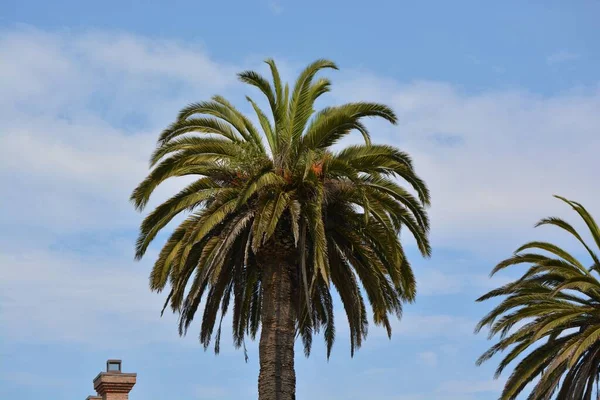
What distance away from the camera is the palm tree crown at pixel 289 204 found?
26.9 m

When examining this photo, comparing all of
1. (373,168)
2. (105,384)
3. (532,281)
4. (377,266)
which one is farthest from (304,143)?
(532,281)

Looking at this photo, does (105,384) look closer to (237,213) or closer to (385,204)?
(237,213)

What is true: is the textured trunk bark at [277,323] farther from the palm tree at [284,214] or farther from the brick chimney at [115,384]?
the brick chimney at [115,384]

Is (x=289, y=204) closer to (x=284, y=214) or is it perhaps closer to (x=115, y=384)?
(x=284, y=214)

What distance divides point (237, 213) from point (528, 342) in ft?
38.7

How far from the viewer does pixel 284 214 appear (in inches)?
1074

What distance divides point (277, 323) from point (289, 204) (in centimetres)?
300

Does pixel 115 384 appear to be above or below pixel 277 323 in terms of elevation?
below

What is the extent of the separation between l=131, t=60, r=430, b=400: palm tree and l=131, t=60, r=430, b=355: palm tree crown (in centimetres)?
3

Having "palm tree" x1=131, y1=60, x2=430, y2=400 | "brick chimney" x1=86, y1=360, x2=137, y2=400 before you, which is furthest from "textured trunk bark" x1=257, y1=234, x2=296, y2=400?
"brick chimney" x1=86, y1=360, x2=137, y2=400

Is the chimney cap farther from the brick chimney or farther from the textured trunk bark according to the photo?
the textured trunk bark

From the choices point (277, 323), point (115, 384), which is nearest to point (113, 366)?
point (115, 384)

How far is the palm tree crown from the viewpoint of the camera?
88.3ft

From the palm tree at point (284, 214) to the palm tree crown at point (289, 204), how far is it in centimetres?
3
